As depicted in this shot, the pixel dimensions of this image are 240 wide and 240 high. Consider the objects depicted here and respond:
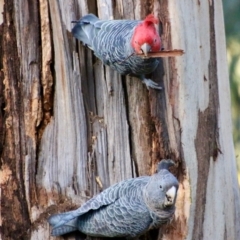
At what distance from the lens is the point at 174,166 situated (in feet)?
11.8

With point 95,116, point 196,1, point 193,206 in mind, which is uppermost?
point 196,1

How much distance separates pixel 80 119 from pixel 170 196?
2.45 ft

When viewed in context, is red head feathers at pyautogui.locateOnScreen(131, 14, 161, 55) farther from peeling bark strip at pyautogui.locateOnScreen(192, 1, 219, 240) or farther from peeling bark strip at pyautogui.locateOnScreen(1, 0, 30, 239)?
peeling bark strip at pyautogui.locateOnScreen(1, 0, 30, 239)

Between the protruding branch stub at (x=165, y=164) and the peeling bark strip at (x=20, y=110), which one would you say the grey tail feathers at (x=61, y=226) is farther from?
the protruding branch stub at (x=165, y=164)

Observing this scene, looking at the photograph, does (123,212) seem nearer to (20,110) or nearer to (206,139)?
(206,139)

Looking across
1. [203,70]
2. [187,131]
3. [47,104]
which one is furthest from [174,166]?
[47,104]

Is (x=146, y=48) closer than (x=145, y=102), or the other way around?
(x=146, y=48)

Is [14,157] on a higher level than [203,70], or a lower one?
lower

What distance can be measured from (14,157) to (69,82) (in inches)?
20.2

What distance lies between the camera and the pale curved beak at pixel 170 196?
3.34 m

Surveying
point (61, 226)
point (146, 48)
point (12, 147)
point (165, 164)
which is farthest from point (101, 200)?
point (146, 48)

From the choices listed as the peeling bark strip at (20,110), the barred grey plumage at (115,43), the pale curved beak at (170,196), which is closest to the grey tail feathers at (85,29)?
the barred grey plumage at (115,43)

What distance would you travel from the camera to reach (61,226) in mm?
3643

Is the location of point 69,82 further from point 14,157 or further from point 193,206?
point 193,206
